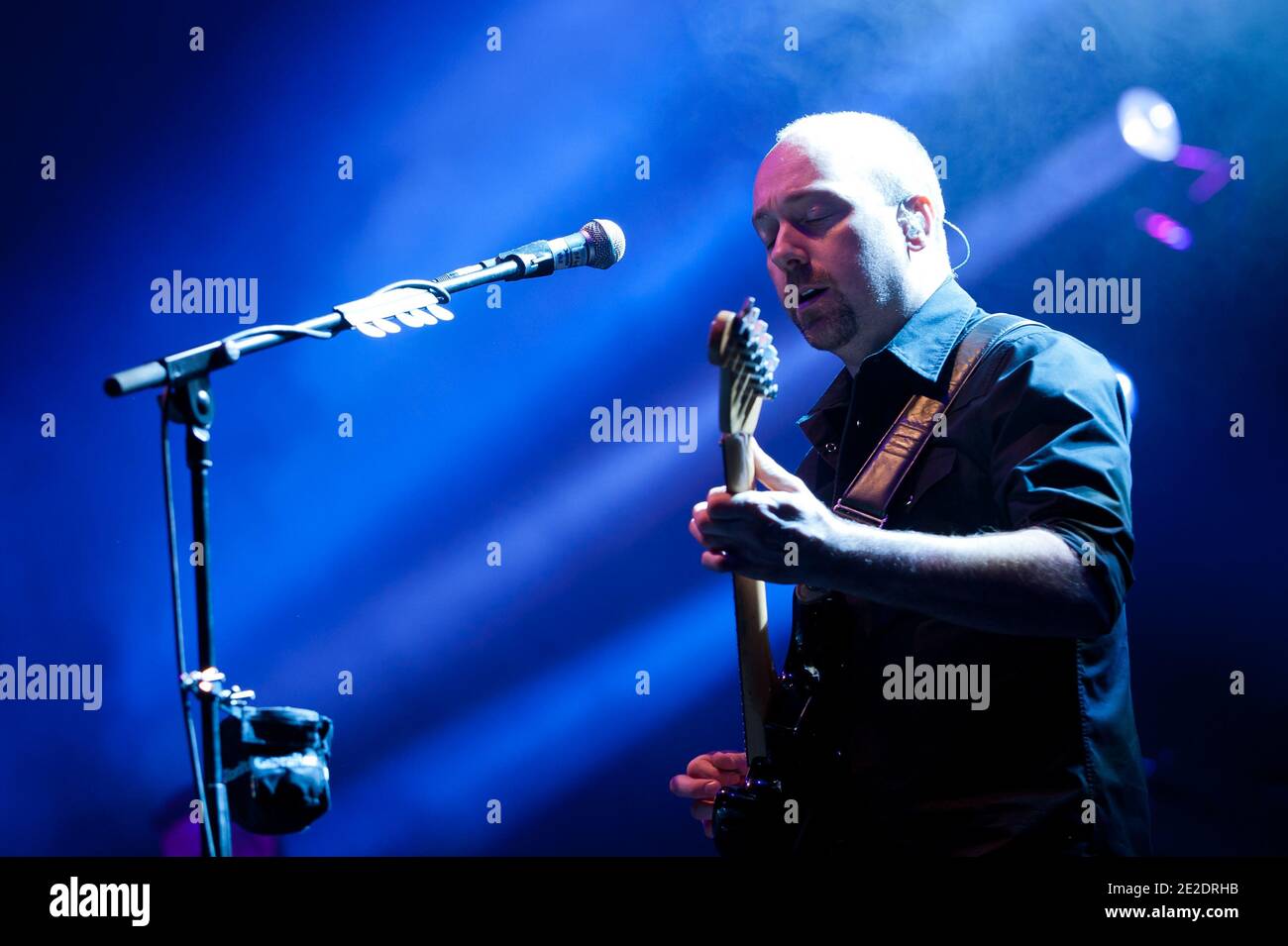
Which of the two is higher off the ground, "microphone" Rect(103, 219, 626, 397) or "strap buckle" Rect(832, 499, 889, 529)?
"microphone" Rect(103, 219, 626, 397)

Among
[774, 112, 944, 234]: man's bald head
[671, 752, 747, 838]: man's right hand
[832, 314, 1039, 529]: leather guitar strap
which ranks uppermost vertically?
[774, 112, 944, 234]: man's bald head

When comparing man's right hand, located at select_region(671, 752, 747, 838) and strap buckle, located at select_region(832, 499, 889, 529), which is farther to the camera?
man's right hand, located at select_region(671, 752, 747, 838)

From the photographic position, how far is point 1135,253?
9.00 feet

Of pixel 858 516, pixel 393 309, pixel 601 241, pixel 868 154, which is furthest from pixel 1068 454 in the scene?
pixel 393 309

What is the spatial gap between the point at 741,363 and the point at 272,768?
3.00ft

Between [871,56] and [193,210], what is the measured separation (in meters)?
1.86

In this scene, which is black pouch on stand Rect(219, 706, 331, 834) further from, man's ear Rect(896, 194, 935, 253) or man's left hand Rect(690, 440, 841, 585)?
man's ear Rect(896, 194, 935, 253)

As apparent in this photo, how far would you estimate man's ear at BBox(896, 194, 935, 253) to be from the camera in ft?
6.75

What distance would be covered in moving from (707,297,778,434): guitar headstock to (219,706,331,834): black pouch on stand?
78 cm

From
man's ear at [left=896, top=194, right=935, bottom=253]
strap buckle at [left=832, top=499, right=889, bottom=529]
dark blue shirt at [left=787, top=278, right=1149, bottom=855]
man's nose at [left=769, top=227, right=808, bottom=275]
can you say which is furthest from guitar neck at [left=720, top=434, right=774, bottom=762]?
man's ear at [left=896, top=194, right=935, bottom=253]

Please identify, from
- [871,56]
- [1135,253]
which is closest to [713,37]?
[871,56]

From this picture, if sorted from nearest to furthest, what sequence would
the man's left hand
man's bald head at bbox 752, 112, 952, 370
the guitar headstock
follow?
the man's left hand, the guitar headstock, man's bald head at bbox 752, 112, 952, 370

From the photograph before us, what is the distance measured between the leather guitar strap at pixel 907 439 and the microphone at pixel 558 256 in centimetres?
65
